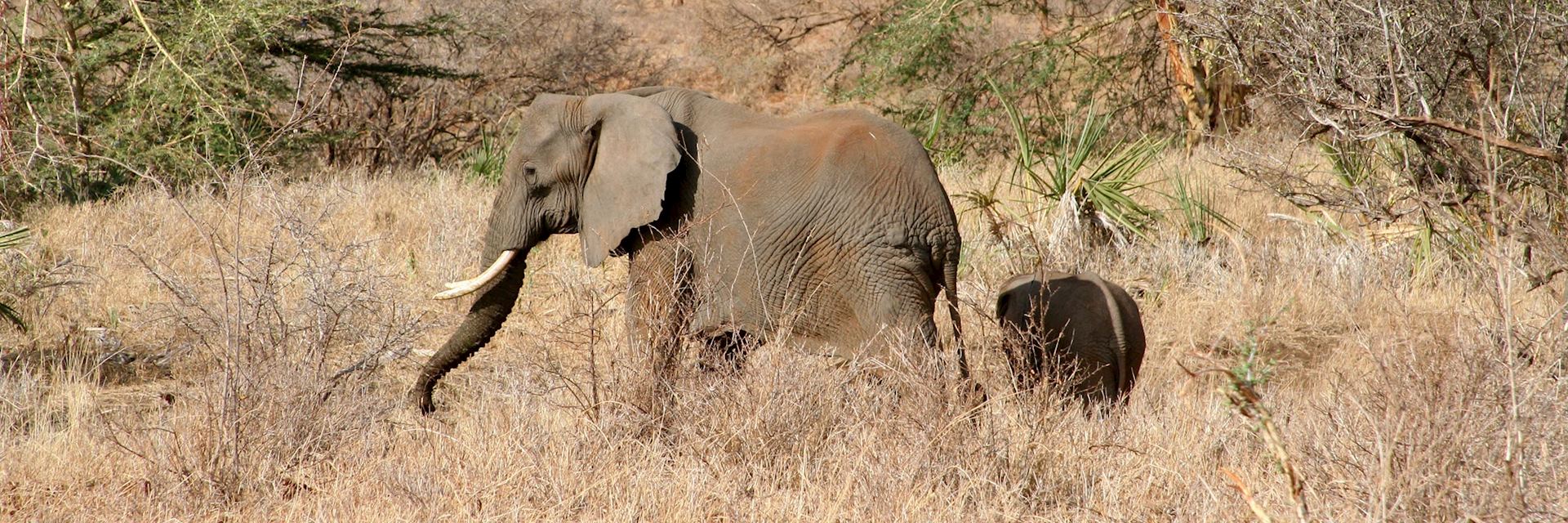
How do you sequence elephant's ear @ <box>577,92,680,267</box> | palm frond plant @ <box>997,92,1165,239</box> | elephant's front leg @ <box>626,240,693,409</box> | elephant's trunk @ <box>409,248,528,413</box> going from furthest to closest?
palm frond plant @ <box>997,92,1165,239</box>
elephant's trunk @ <box>409,248,528,413</box>
elephant's ear @ <box>577,92,680,267</box>
elephant's front leg @ <box>626,240,693,409</box>

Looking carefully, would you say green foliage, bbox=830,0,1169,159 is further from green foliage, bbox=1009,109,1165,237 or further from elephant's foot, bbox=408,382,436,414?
elephant's foot, bbox=408,382,436,414

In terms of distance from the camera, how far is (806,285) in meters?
5.93

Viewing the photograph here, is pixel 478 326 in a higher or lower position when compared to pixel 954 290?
lower

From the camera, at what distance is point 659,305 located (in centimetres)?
581

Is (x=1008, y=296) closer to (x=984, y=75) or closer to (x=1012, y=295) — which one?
(x=1012, y=295)

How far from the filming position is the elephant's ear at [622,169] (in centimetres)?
601

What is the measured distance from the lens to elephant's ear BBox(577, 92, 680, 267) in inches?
237

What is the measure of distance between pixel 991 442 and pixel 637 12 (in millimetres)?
19699

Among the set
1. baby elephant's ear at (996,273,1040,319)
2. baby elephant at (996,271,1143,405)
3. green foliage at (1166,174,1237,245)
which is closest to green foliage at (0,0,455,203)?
green foliage at (1166,174,1237,245)

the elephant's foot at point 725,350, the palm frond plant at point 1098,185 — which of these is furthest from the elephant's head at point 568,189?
the palm frond plant at point 1098,185

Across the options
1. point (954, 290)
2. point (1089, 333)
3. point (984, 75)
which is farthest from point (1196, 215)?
point (954, 290)

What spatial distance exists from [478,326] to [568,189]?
767 mm

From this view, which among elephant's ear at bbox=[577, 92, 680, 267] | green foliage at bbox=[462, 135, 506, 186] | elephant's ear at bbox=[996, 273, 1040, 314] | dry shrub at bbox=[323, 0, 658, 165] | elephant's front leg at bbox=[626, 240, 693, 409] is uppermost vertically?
elephant's ear at bbox=[577, 92, 680, 267]

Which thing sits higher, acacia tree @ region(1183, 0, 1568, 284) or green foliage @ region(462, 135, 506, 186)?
acacia tree @ region(1183, 0, 1568, 284)
